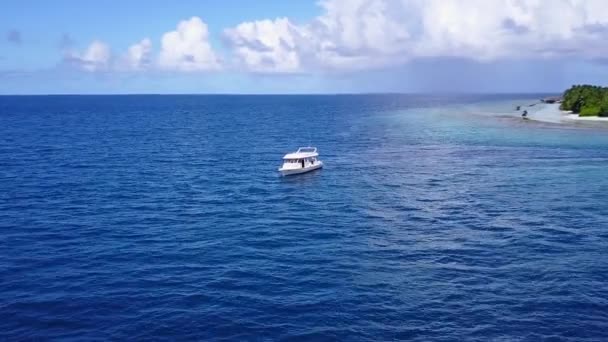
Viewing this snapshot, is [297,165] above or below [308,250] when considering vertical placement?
above

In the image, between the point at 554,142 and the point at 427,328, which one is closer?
the point at 427,328

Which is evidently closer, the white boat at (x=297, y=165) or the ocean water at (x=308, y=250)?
the ocean water at (x=308, y=250)

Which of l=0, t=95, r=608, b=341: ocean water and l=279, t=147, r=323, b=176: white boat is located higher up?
l=279, t=147, r=323, b=176: white boat

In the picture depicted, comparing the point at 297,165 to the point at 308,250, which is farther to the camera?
the point at 297,165

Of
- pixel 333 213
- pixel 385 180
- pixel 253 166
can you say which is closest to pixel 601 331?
pixel 333 213

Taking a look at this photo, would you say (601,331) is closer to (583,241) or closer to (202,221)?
(583,241)

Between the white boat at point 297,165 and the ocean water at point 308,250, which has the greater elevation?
the white boat at point 297,165

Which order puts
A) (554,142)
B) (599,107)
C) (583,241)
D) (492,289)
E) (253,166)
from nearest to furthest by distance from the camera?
1. (492,289)
2. (583,241)
3. (253,166)
4. (554,142)
5. (599,107)

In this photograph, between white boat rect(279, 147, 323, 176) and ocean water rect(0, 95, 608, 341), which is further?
white boat rect(279, 147, 323, 176)
